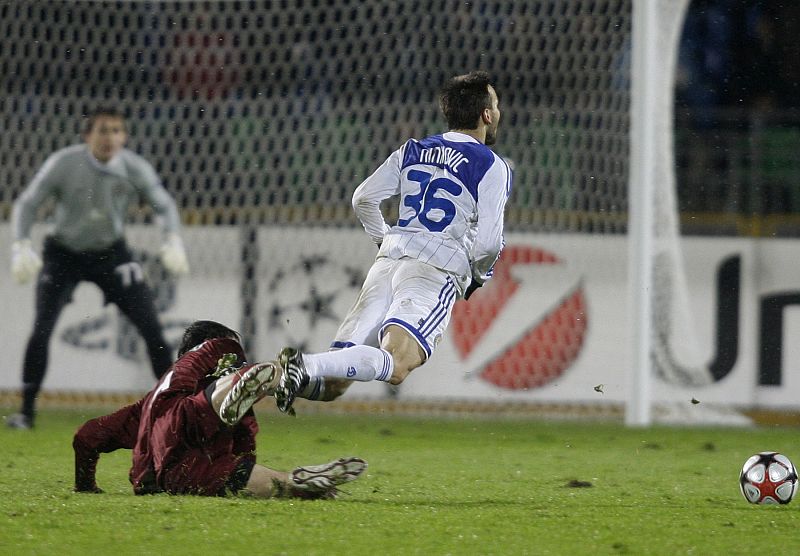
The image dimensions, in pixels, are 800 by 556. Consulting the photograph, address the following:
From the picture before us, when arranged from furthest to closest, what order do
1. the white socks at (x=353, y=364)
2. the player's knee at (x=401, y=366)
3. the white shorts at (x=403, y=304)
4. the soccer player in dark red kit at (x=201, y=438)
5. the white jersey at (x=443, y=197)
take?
the white jersey at (x=443, y=197), the white shorts at (x=403, y=304), the player's knee at (x=401, y=366), the white socks at (x=353, y=364), the soccer player in dark red kit at (x=201, y=438)

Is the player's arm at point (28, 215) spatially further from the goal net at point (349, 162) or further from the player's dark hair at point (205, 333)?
the player's dark hair at point (205, 333)

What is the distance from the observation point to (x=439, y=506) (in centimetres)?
457

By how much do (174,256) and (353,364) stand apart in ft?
12.1

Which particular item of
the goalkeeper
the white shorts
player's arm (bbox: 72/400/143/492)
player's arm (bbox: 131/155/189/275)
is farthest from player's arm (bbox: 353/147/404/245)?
player's arm (bbox: 131/155/189/275)

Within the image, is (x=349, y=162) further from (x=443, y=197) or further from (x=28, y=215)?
(x=443, y=197)

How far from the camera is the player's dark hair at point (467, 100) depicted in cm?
525

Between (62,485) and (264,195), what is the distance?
4385 millimetres

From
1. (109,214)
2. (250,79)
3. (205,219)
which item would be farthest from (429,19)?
(109,214)

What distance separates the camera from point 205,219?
9.17 m

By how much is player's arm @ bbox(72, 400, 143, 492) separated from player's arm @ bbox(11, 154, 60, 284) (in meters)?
3.51

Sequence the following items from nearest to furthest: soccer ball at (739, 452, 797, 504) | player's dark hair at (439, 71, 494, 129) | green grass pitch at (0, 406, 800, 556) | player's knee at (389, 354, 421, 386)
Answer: green grass pitch at (0, 406, 800, 556)
soccer ball at (739, 452, 797, 504)
player's knee at (389, 354, 421, 386)
player's dark hair at (439, 71, 494, 129)

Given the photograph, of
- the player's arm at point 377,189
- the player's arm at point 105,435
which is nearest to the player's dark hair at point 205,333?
the player's arm at point 105,435

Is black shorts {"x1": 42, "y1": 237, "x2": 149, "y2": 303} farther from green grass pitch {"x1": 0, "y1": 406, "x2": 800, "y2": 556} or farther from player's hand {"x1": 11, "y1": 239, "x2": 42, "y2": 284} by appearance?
green grass pitch {"x1": 0, "y1": 406, "x2": 800, "y2": 556}

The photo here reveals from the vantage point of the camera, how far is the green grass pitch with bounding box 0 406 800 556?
3678 mm
